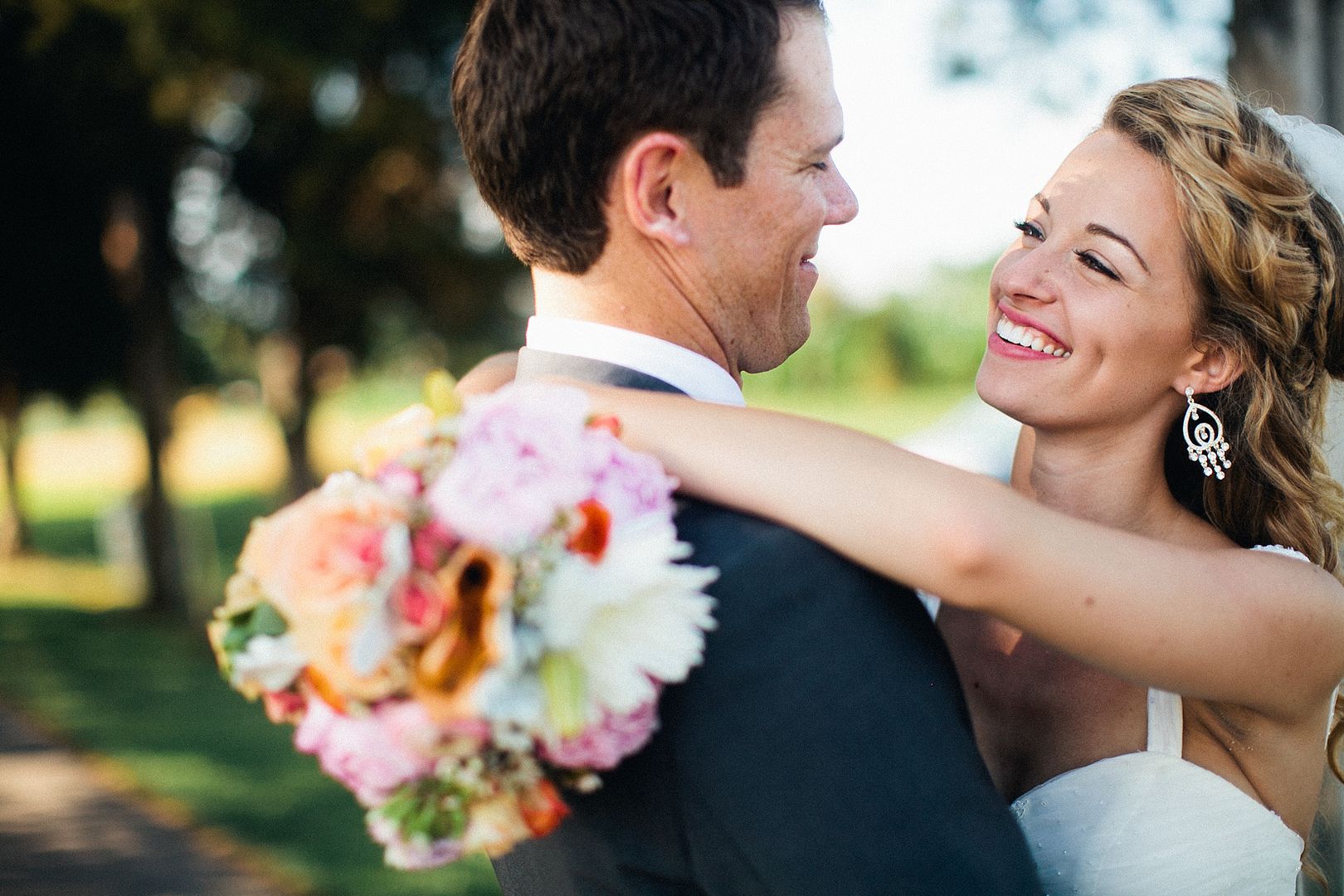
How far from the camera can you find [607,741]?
1.44 meters

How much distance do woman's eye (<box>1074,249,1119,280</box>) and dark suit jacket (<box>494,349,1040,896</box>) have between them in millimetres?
1100

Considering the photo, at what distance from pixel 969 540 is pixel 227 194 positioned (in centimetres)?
1325

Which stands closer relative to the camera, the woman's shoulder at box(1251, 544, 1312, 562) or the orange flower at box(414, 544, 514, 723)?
the orange flower at box(414, 544, 514, 723)

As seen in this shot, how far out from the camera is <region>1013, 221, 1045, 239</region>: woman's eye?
2.62 metres

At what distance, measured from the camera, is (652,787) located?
159 centimetres

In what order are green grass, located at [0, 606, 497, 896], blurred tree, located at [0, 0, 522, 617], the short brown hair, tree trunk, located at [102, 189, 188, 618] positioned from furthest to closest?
tree trunk, located at [102, 189, 188, 618], blurred tree, located at [0, 0, 522, 617], green grass, located at [0, 606, 497, 896], the short brown hair

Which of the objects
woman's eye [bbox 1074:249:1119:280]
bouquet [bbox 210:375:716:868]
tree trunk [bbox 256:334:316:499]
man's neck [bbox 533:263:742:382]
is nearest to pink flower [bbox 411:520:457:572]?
bouquet [bbox 210:375:716:868]

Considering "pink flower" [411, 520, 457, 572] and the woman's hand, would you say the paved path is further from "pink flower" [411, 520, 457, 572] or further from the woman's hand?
"pink flower" [411, 520, 457, 572]

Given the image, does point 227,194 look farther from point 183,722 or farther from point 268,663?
point 268,663

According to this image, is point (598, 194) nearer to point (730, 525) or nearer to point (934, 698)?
point (730, 525)

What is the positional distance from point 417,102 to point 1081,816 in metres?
9.16

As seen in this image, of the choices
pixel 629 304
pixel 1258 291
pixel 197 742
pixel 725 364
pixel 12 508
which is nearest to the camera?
pixel 629 304

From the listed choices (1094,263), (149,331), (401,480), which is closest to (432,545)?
(401,480)

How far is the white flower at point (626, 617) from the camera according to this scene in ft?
4.50
